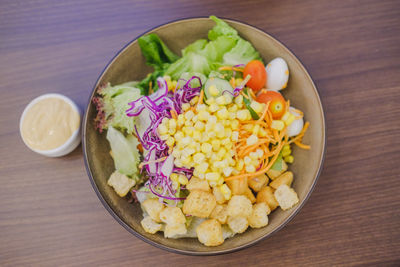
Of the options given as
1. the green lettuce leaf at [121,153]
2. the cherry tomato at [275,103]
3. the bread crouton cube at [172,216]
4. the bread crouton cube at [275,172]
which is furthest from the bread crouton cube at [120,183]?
the cherry tomato at [275,103]

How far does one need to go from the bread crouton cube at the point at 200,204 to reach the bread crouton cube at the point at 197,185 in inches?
1.3

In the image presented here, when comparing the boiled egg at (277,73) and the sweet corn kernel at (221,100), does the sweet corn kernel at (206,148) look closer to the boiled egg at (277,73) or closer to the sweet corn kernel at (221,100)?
the sweet corn kernel at (221,100)

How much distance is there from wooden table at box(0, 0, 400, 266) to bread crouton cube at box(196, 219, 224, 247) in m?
0.36

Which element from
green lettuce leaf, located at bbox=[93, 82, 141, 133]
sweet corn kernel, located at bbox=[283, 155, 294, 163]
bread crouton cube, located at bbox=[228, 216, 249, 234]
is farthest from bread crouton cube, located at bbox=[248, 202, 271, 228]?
green lettuce leaf, located at bbox=[93, 82, 141, 133]

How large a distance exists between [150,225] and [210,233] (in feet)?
1.40

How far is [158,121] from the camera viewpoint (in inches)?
85.7

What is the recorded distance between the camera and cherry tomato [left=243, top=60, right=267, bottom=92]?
219 cm

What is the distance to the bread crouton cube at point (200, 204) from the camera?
1987 millimetres

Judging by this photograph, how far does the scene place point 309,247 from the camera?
89.1 inches

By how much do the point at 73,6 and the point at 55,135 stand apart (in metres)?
1.21

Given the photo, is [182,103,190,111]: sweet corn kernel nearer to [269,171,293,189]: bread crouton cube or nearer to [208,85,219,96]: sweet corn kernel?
[208,85,219,96]: sweet corn kernel

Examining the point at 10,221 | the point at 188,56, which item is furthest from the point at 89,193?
the point at 188,56

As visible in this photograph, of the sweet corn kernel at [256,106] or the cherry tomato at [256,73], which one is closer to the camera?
the sweet corn kernel at [256,106]

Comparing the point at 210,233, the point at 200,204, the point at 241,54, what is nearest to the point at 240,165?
the point at 200,204
